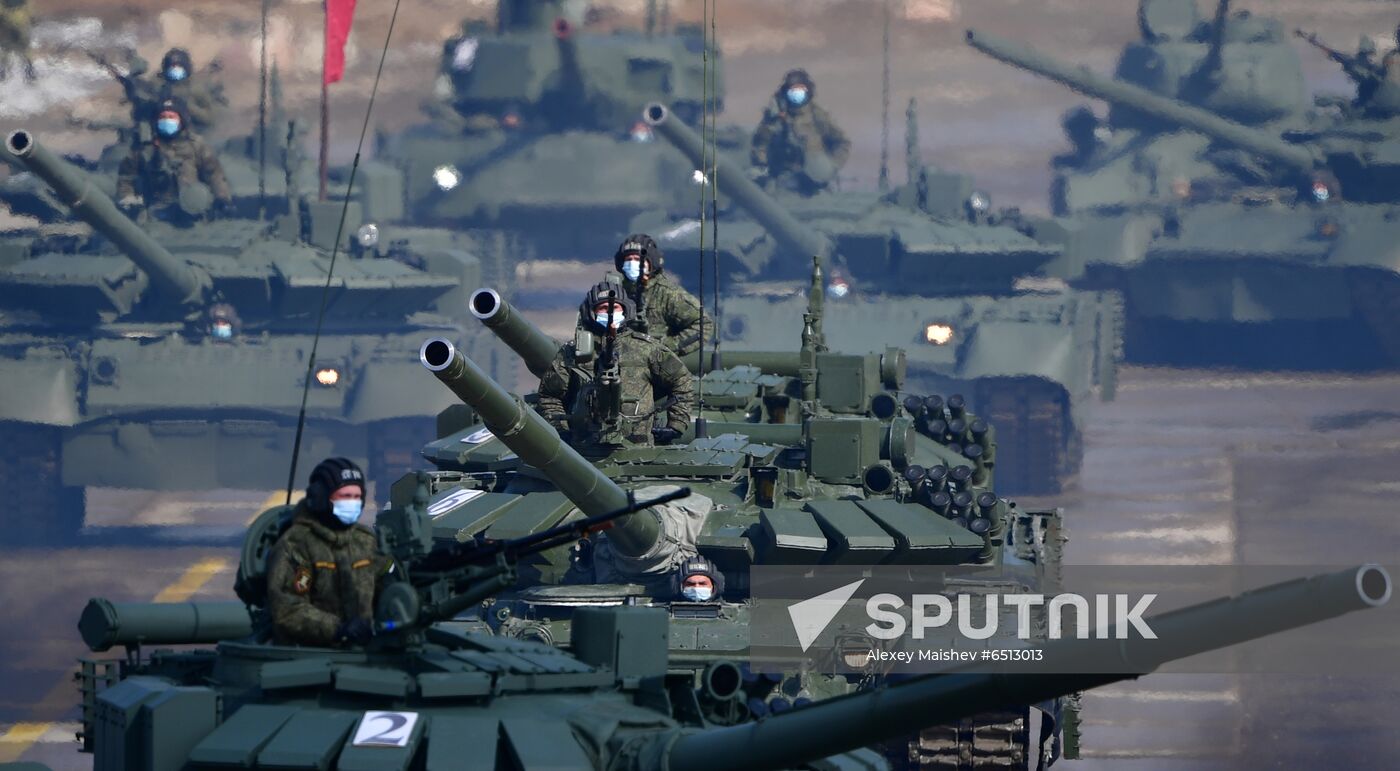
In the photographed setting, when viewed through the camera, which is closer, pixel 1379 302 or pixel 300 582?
pixel 300 582

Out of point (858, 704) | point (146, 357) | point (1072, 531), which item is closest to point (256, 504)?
point (146, 357)

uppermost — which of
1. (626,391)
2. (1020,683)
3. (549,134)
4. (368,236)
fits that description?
(549,134)

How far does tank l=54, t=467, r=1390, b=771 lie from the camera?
13836 mm

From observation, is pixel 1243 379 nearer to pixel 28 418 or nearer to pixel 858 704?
pixel 28 418

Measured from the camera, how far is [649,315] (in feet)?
92.5

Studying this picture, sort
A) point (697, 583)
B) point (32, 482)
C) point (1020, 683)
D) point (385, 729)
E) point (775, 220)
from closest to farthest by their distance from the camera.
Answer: point (1020, 683)
point (385, 729)
point (697, 583)
point (32, 482)
point (775, 220)

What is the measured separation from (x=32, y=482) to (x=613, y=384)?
77.1 ft

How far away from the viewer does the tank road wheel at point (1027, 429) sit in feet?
164

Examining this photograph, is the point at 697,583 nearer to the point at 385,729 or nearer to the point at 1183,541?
the point at 385,729

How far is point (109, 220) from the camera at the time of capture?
1780 inches

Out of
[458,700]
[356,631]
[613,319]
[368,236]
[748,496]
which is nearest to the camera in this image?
[458,700]

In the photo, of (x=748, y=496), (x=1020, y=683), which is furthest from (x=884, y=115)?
(x=1020, y=683)

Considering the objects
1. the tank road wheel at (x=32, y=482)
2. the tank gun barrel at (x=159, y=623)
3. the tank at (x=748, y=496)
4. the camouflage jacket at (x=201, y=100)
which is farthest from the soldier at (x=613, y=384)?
the camouflage jacket at (x=201, y=100)

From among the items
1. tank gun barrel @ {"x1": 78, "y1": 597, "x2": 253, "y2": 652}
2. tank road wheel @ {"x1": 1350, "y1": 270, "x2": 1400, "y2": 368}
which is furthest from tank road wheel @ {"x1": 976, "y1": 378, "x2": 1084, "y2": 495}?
tank gun barrel @ {"x1": 78, "y1": 597, "x2": 253, "y2": 652}
